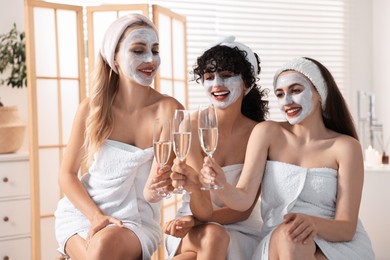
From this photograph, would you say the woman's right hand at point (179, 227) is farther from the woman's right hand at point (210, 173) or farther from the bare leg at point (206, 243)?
the woman's right hand at point (210, 173)

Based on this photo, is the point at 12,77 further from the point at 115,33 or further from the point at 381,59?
the point at 381,59

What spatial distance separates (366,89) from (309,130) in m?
3.42

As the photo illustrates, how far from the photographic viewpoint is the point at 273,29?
18.6 ft

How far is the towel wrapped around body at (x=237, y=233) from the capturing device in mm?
2578

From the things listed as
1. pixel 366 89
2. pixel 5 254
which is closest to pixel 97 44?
pixel 5 254

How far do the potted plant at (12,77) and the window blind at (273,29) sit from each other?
1.17 m

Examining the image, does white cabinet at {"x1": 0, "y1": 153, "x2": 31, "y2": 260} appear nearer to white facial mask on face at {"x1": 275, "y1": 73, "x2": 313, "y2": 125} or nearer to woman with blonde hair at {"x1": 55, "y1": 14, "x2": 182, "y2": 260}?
woman with blonde hair at {"x1": 55, "y1": 14, "x2": 182, "y2": 260}

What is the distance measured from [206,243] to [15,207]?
1924 millimetres

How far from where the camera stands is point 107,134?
280 centimetres

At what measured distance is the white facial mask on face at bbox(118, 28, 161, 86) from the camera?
2.81 m

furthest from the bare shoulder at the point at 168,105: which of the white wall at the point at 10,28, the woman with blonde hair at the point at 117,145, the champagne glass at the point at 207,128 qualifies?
the white wall at the point at 10,28

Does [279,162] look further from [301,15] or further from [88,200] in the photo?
[301,15]

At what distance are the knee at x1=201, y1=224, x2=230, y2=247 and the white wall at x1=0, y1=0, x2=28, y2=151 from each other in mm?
2309

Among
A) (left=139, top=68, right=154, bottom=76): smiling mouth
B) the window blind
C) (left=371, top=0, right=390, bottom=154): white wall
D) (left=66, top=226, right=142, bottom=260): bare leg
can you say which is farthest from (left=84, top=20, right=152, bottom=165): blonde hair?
(left=371, top=0, right=390, bottom=154): white wall
